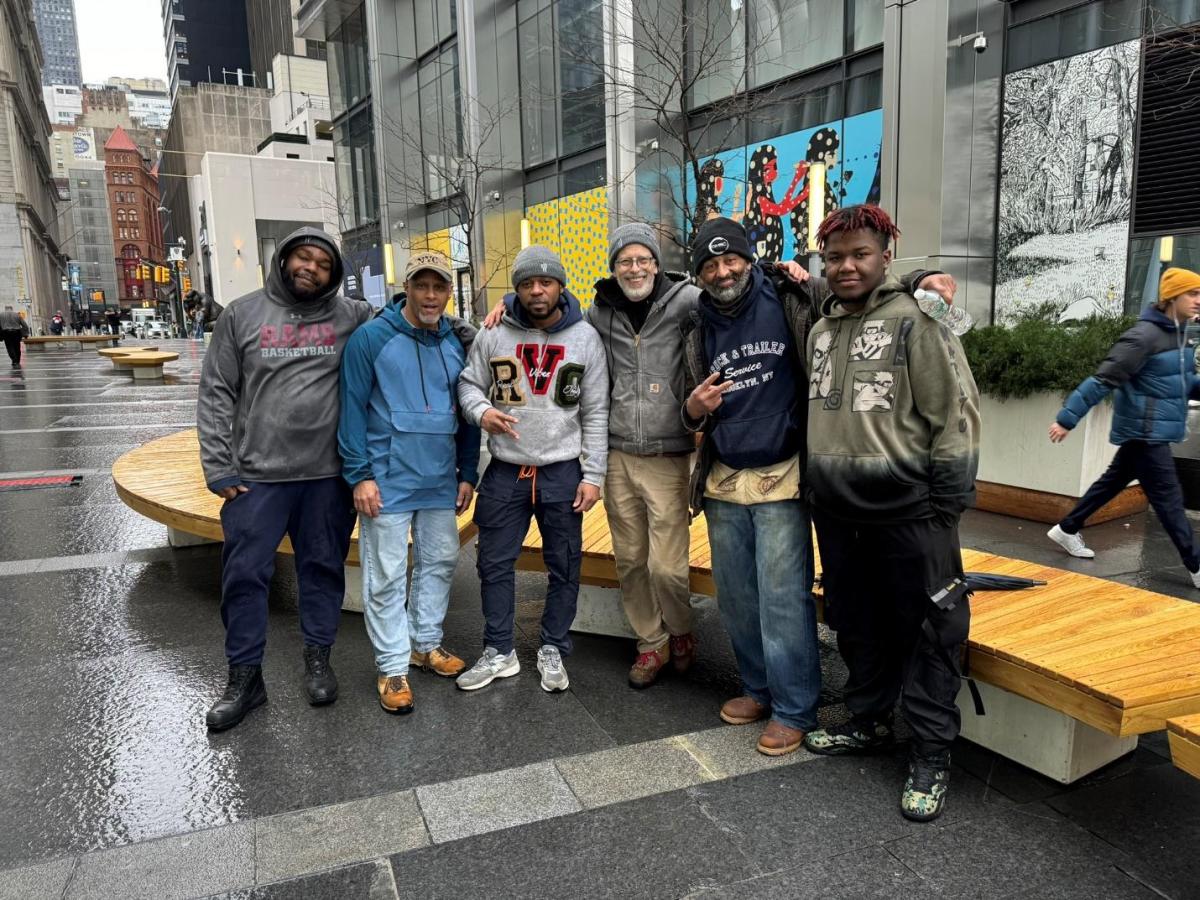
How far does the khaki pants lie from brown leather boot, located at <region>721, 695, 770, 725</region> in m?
0.50

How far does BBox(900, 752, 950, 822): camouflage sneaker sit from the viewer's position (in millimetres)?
2809

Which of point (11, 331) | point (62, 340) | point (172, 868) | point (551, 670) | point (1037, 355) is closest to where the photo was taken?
point (172, 868)

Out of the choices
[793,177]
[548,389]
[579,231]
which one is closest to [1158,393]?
[548,389]

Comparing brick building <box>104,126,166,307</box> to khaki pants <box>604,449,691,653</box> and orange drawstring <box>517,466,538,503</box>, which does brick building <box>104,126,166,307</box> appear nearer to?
orange drawstring <box>517,466,538,503</box>

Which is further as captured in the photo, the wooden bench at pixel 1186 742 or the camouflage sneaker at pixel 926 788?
the camouflage sneaker at pixel 926 788

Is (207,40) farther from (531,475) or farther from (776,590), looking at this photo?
(776,590)

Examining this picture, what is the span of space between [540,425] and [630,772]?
1495 mm

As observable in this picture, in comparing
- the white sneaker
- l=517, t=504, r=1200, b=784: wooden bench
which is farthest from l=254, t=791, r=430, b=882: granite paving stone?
the white sneaker

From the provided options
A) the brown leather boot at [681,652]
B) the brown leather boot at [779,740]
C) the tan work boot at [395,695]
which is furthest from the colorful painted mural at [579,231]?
the brown leather boot at [779,740]

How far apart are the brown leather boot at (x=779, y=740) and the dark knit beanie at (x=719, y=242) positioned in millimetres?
1853

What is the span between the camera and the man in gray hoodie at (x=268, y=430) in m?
3.62

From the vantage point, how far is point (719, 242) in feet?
10.5

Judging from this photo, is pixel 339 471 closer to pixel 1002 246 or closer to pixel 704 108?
pixel 1002 246

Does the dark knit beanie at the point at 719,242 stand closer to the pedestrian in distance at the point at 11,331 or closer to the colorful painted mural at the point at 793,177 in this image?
the colorful painted mural at the point at 793,177
